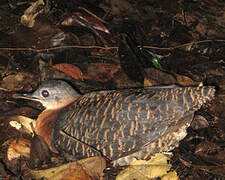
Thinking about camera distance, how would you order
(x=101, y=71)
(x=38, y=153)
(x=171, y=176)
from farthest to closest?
(x=101, y=71), (x=38, y=153), (x=171, y=176)

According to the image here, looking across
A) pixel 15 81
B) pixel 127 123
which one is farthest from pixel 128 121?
pixel 15 81

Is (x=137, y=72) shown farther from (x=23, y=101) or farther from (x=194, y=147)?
(x=23, y=101)

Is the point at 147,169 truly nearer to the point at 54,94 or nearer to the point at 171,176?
the point at 171,176

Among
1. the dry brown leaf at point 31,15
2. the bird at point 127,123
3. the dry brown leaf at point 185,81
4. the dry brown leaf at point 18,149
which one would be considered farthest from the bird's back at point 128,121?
the dry brown leaf at point 31,15

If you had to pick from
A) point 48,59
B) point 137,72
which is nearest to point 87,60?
point 48,59

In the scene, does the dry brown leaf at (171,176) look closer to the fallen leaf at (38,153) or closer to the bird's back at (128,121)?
the bird's back at (128,121)
